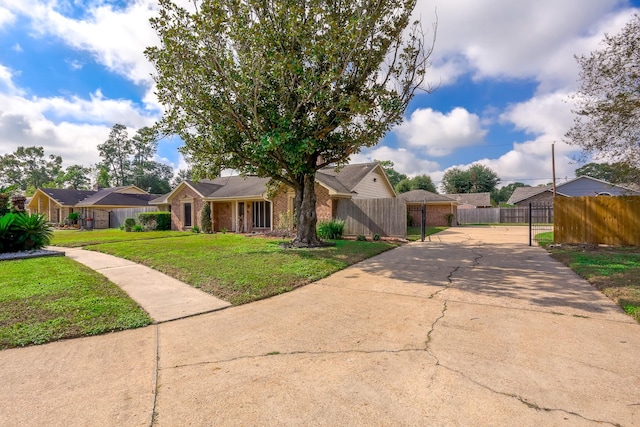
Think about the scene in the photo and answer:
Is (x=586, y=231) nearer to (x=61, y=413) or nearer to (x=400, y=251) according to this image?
(x=400, y=251)

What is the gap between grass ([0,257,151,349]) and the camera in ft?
13.5

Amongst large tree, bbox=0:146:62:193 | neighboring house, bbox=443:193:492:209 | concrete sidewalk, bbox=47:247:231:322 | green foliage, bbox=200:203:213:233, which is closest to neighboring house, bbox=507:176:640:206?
neighboring house, bbox=443:193:492:209

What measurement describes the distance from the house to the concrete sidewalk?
9.40 m

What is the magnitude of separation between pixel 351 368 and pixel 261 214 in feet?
59.5

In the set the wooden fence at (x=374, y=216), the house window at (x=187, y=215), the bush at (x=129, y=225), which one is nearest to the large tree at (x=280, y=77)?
the wooden fence at (x=374, y=216)

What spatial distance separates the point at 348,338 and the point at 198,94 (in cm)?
882

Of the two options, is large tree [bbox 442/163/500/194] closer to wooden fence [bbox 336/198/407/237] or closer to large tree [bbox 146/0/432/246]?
wooden fence [bbox 336/198/407/237]

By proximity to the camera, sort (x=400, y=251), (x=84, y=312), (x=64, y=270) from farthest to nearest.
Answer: (x=400, y=251) < (x=64, y=270) < (x=84, y=312)

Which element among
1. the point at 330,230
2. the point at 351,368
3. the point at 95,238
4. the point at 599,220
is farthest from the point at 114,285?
the point at 599,220

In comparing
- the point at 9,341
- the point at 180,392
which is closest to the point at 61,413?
the point at 180,392

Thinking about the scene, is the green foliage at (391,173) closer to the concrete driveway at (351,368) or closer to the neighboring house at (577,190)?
the neighboring house at (577,190)

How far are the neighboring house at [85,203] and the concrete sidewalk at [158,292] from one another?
24268 mm

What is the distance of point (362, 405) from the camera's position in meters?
2.57

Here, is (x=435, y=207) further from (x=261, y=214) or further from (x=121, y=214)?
(x=121, y=214)
